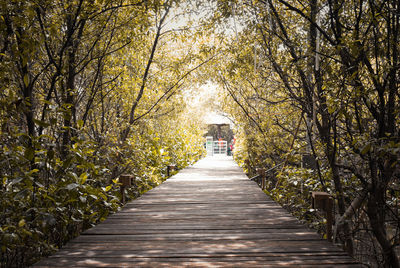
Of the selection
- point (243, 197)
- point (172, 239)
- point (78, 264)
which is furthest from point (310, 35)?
point (78, 264)

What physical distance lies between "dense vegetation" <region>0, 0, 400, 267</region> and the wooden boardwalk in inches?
13.2

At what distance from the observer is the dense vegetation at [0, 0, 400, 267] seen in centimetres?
252

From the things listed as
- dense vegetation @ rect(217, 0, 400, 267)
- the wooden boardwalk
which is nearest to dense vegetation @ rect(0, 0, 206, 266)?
the wooden boardwalk

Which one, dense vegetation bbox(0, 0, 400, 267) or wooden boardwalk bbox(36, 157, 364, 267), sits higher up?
dense vegetation bbox(0, 0, 400, 267)

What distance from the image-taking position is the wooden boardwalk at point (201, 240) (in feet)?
7.15

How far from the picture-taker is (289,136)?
6.68 m

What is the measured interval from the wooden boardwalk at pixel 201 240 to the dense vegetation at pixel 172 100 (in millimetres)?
335

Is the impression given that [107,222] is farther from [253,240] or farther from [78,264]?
A: [253,240]

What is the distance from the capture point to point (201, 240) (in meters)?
2.64

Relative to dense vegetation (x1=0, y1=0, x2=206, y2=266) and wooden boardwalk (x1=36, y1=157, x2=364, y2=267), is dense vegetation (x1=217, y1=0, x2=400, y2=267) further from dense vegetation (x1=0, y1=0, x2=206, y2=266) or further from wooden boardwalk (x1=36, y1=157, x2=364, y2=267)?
dense vegetation (x1=0, y1=0, x2=206, y2=266)

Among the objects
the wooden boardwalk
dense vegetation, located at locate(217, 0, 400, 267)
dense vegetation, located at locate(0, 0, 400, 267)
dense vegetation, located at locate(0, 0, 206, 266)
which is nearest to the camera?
the wooden boardwalk

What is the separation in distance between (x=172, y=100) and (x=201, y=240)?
6.35m

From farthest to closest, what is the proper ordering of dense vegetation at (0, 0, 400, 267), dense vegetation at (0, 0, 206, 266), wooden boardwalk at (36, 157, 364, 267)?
dense vegetation at (0, 0, 400, 267)
dense vegetation at (0, 0, 206, 266)
wooden boardwalk at (36, 157, 364, 267)

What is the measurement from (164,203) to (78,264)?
2128 mm
